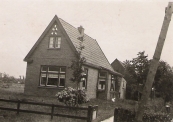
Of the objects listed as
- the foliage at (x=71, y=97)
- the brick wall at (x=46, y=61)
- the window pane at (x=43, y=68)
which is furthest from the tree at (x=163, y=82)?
the foliage at (x=71, y=97)

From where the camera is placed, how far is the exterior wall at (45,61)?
19.5 meters

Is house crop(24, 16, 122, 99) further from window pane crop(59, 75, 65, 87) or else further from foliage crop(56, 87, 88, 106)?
foliage crop(56, 87, 88, 106)

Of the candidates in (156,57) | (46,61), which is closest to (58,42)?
(46,61)

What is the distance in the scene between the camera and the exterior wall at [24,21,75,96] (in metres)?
19.5

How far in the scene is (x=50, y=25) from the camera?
20.2 metres

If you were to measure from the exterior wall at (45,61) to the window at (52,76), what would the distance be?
407 millimetres

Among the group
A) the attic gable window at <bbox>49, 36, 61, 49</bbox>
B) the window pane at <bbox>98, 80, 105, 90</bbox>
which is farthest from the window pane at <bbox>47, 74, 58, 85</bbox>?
the window pane at <bbox>98, 80, 105, 90</bbox>

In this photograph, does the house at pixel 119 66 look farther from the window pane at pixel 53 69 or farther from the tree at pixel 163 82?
the window pane at pixel 53 69

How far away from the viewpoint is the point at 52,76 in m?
19.8

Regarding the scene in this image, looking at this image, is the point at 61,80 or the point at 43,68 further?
the point at 43,68

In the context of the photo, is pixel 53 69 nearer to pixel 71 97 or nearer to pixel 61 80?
pixel 61 80

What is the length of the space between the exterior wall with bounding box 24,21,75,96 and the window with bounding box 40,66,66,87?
41 cm

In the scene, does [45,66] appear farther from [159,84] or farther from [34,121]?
[159,84]

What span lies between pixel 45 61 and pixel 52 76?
172 centimetres
